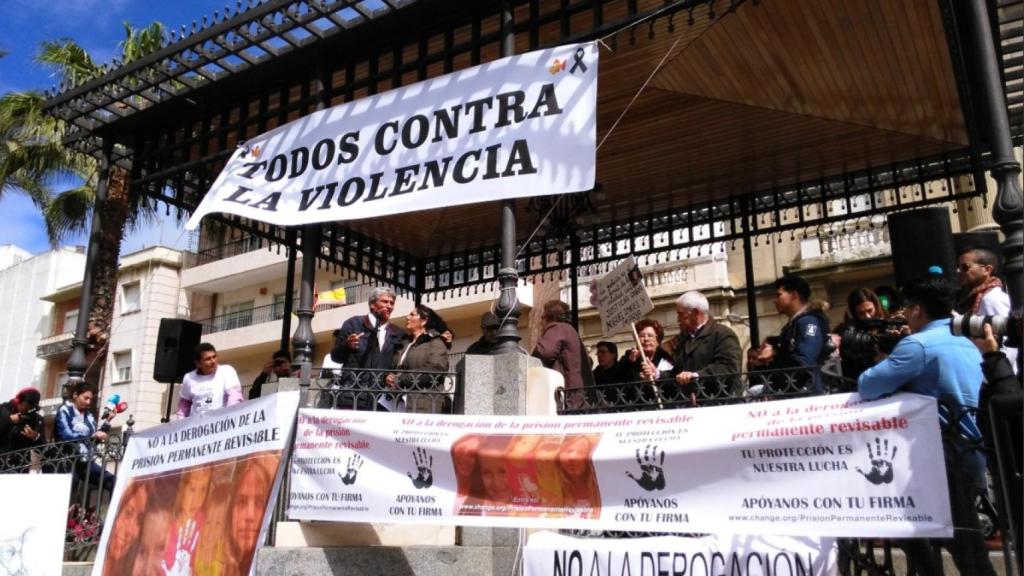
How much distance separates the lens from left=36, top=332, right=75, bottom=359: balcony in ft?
132

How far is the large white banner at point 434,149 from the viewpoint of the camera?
6434 millimetres

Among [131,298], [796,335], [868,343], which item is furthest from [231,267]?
[868,343]

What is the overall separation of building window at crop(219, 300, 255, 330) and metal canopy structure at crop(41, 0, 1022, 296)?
92.5ft

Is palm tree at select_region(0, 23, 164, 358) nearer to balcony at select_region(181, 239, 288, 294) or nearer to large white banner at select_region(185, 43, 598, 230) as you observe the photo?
large white banner at select_region(185, 43, 598, 230)

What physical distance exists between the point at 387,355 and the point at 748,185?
17.5ft

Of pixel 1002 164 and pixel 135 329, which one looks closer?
pixel 1002 164

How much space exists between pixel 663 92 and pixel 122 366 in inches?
1506

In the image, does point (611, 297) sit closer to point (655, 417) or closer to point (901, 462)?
point (655, 417)

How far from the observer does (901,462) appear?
398 cm

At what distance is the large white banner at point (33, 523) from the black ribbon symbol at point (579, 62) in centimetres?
571

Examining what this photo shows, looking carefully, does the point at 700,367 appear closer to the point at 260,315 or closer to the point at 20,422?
the point at 20,422

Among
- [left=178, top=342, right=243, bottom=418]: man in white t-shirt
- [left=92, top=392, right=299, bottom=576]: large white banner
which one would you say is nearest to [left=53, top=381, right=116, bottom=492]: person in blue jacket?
[left=178, top=342, right=243, bottom=418]: man in white t-shirt

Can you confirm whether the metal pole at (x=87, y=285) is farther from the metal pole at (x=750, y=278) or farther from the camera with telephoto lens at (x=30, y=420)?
the metal pole at (x=750, y=278)

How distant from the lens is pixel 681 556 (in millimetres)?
4543
